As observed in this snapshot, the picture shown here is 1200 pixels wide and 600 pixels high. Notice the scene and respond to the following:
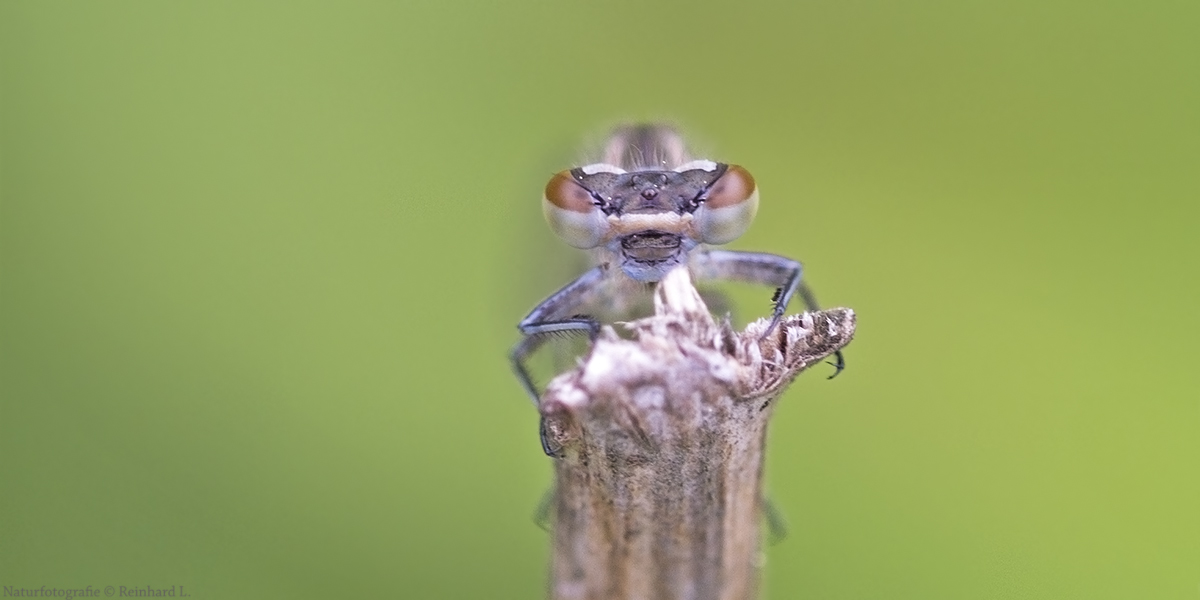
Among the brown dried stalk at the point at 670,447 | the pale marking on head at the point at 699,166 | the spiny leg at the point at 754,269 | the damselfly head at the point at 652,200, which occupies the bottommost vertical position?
A: the brown dried stalk at the point at 670,447

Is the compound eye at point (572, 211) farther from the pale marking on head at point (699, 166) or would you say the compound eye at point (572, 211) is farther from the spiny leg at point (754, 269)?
the spiny leg at point (754, 269)

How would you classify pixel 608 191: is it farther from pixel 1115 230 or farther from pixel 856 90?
pixel 1115 230

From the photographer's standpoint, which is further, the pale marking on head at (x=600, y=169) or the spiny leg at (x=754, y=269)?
the spiny leg at (x=754, y=269)

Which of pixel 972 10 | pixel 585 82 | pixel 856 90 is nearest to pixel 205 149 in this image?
pixel 585 82

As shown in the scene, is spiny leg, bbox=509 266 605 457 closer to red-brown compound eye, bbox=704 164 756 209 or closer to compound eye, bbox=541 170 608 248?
compound eye, bbox=541 170 608 248

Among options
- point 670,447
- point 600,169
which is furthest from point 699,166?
point 670,447

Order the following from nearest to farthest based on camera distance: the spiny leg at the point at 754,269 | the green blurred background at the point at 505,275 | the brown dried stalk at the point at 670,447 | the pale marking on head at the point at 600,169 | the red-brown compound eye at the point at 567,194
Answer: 1. the brown dried stalk at the point at 670,447
2. the red-brown compound eye at the point at 567,194
3. the pale marking on head at the point at 600,169
4. the spiny leg at the point at 754,269
5. the green blurred background at the point at 505,275

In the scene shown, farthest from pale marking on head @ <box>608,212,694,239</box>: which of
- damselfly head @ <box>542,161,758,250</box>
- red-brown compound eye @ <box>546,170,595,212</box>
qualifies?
red-brown compound eye @ <box>546,170,595,212</box>

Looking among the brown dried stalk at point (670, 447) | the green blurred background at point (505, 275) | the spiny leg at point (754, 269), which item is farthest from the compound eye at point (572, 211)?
the brown dried stalk at point (670, 447)

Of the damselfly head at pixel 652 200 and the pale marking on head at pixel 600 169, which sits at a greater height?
the pale marking on head at pixel 600 169
